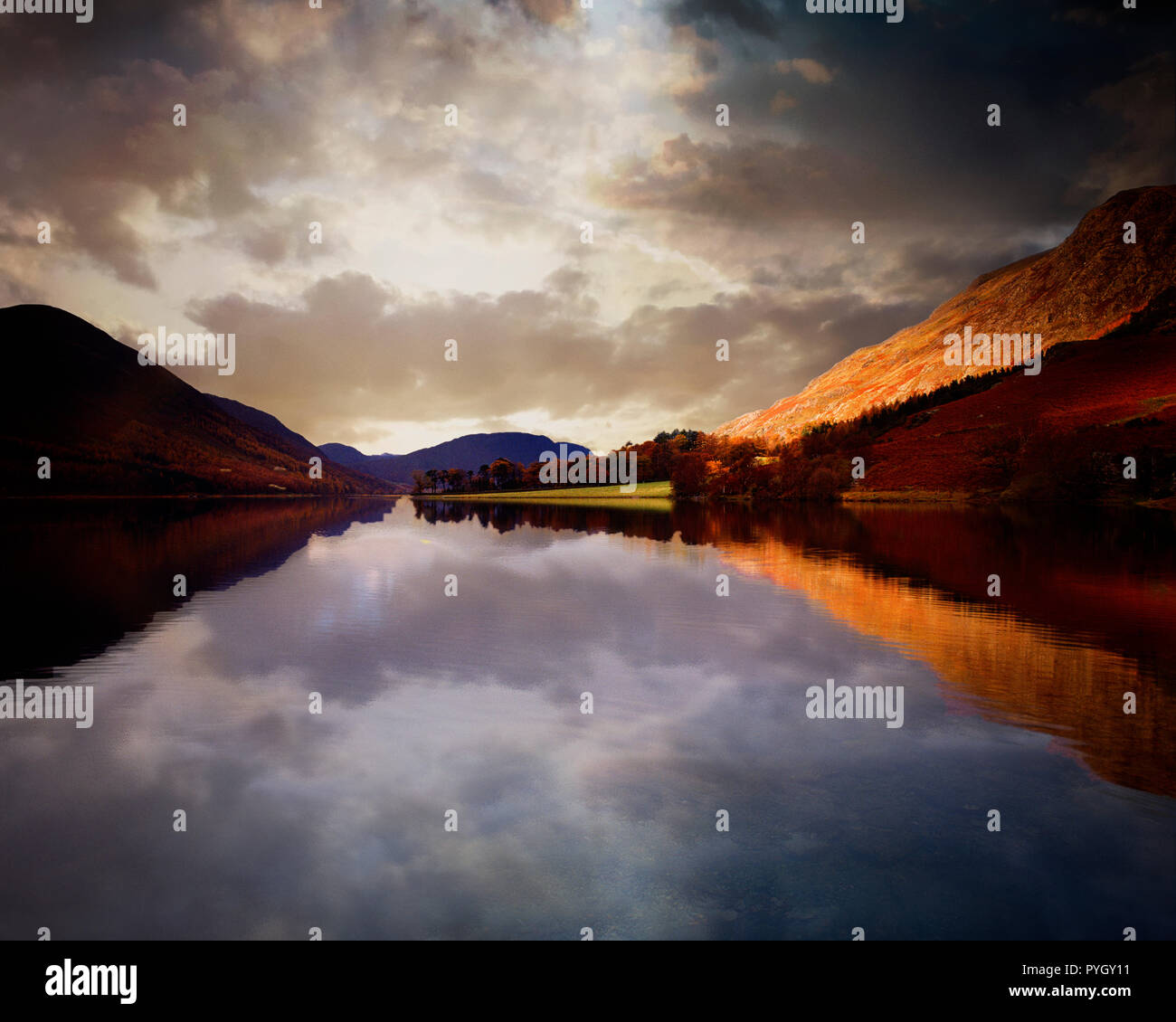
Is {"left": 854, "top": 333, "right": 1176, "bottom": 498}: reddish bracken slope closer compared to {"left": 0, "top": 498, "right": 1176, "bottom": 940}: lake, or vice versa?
{"left": 0, "top": 498, "right": 1176, "bottom": 940}: lake

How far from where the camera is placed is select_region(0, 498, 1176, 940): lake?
6465mm

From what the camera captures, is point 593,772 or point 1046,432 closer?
point 593,772

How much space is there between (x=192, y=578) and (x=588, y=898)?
91.8ft

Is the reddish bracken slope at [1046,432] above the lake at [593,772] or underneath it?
above

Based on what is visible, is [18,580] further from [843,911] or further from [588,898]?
[843,911]

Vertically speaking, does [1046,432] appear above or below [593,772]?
above

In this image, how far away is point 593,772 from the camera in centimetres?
943

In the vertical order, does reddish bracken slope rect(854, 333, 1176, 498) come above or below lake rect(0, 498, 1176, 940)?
above

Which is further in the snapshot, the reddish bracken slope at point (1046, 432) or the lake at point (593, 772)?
the reddish bracken slope at point (1046, 432)

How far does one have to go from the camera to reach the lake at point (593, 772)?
646 centimetres

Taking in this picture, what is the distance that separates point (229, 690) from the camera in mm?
13383

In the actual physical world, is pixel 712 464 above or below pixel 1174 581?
above

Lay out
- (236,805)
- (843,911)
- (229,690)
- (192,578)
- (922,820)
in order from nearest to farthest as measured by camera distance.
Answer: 1. (843,911)
2. (922,820)
3. (236,805)
4. (229,690)
5. (192,578)

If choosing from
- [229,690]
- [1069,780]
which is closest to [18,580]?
[229,690]
